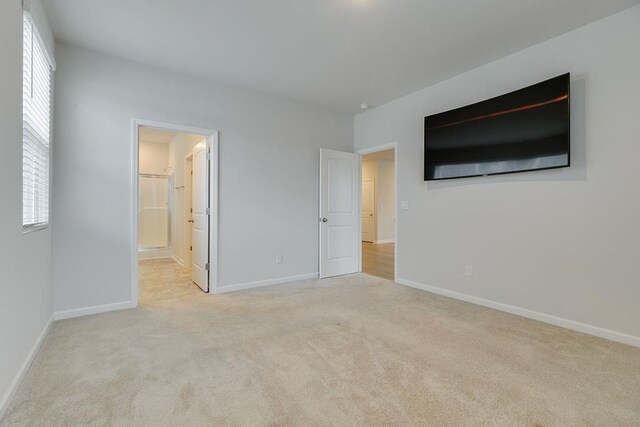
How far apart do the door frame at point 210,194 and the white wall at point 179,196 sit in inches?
56.0

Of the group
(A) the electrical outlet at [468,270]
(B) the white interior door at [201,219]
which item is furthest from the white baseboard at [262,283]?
(A) the electrical outlet at [468,270]

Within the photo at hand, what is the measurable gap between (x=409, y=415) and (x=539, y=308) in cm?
214

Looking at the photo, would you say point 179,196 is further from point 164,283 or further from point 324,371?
point 324,371

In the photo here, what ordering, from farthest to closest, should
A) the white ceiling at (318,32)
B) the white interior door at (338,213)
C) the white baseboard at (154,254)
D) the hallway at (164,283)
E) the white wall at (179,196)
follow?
the white baseboard at (154,254) → the white wall at (179,196) → the white interior door at (338,213) → the hallway at (164,283) → the white ceiling at (318,32)

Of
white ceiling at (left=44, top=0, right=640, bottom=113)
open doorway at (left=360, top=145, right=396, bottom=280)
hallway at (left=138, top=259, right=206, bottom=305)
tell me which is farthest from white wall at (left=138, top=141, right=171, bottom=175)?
open doorway at (left=360, top=145, right=396, bottom=280)

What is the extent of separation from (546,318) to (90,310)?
4.45 m

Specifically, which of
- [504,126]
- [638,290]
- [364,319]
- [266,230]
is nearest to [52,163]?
[266,230]

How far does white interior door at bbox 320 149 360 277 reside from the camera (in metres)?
4.68

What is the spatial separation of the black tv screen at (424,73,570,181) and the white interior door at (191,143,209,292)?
9.37ft

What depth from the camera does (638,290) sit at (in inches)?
94.0

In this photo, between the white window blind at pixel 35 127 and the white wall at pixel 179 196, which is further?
the white wall at pixel 179 196

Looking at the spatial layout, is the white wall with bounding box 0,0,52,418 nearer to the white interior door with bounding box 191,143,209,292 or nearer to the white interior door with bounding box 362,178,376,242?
the white interior door with bounding box 191,143,209,292

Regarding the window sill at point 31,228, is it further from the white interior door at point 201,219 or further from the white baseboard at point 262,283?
the white baseboard at point 262,283

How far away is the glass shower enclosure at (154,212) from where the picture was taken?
6.69 m
